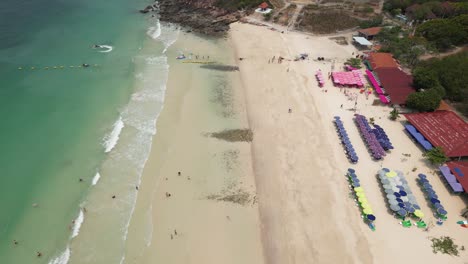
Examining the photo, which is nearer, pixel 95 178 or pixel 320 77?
pixel 95 178

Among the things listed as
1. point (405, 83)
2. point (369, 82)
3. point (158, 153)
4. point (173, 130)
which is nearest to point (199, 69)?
point (173, 130)

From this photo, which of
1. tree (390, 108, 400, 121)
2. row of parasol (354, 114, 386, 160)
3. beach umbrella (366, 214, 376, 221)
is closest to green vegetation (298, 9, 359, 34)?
tree (390, 108, 400, 121)

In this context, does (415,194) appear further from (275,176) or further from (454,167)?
(275,176)

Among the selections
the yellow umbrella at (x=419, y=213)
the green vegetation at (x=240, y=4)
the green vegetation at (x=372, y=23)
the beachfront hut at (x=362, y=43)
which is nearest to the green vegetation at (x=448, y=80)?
the beachfront hut at (x=362, y=43)

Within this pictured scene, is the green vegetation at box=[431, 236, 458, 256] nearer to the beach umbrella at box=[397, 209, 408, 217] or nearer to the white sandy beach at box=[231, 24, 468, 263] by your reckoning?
the white sandy beach at box=[231, 24, 468, 263]

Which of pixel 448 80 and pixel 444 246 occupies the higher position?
pixel 448 80

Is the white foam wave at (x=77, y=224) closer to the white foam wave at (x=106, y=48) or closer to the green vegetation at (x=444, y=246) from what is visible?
the green vegetation at (x=444, y=246)

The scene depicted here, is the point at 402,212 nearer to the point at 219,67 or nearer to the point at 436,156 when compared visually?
the point at 436,156

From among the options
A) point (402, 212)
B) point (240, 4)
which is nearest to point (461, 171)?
point (402, 212)
